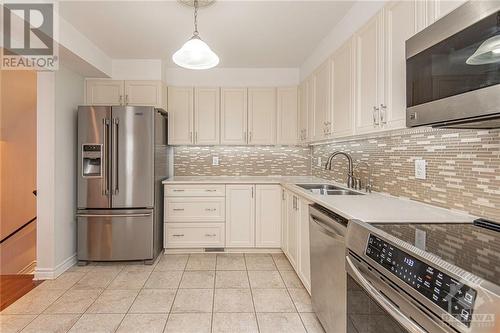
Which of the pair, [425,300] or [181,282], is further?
[181,282]

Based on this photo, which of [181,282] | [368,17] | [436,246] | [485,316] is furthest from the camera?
[181,282]

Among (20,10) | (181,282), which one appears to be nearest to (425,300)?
(181,282)

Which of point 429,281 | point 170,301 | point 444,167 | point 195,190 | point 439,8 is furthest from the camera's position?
point 195,190

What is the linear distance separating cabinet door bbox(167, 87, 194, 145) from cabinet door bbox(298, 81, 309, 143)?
1477 mm

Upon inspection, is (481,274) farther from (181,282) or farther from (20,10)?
(20,10)

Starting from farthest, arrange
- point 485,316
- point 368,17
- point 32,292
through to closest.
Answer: point 32,292 → point 368,17 → point 485,316

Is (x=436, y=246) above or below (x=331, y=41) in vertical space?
below

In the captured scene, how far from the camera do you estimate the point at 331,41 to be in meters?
2.83

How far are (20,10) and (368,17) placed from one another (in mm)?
2539

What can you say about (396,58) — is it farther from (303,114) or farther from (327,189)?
(303,114)

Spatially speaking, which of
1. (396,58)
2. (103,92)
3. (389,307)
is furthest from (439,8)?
(103,92)

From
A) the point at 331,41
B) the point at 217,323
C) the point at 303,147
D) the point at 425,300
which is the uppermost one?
the point at 331,41

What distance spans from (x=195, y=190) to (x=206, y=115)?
3.48 ft

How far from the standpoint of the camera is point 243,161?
4.21 meters
